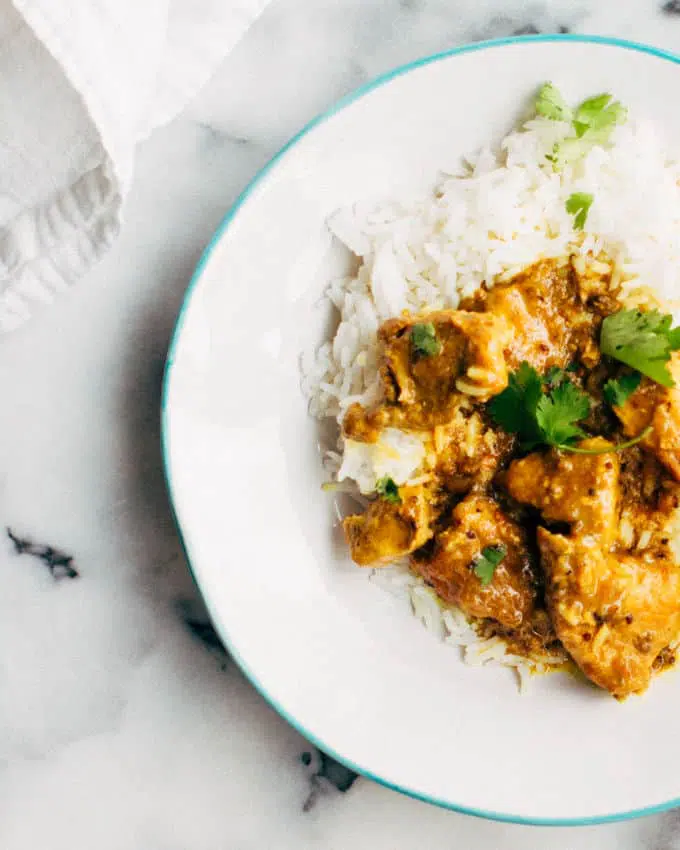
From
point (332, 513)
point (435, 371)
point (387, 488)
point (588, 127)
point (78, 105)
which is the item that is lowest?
point (332, 513)

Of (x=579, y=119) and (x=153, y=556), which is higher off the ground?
(x=579, y=119)

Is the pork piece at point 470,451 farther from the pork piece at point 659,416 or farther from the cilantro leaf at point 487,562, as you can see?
the pork piece at point 659,416

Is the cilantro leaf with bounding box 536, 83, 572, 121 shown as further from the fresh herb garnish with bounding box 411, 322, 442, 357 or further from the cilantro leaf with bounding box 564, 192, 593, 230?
the fresh herb garnish with bounding box 411, 322, 442, 357

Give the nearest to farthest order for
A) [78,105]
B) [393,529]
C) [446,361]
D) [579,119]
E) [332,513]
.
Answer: [78,105], [446,361], [393,529], [579,119], [332,513]

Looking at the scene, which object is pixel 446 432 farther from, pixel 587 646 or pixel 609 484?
pixel 587 646

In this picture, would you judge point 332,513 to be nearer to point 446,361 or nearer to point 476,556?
point 476,556

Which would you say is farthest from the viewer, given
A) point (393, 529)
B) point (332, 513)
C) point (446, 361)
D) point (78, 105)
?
point (332, 513)

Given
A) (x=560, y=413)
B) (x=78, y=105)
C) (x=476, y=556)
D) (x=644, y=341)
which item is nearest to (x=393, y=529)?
(x=476, y=556)
